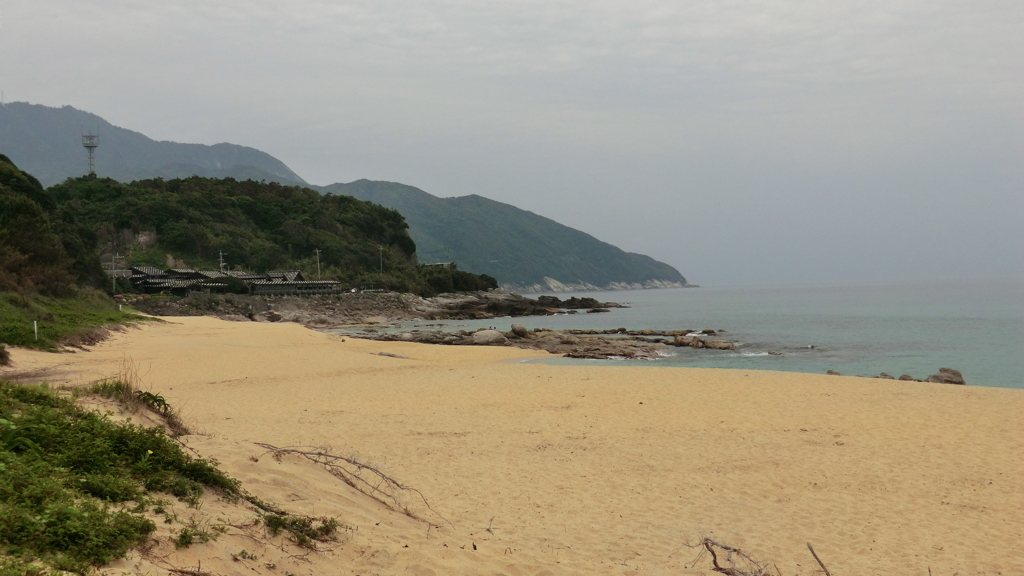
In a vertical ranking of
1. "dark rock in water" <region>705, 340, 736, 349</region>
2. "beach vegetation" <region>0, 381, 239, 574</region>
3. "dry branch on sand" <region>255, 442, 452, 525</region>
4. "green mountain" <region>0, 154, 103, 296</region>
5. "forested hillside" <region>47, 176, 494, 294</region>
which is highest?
"forested hillside" <region>47, 176, 494, 294</region>

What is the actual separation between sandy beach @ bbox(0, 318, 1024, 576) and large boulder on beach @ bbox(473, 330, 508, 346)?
16767 millimetres

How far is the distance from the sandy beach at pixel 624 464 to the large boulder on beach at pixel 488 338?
16.8 meters

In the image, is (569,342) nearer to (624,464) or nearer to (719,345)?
(719,345)

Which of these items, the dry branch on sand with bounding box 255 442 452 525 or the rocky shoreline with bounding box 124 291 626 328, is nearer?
the dry branch on sand with bounding box 255 442 452 525

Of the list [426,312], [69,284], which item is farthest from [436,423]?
[426,312]

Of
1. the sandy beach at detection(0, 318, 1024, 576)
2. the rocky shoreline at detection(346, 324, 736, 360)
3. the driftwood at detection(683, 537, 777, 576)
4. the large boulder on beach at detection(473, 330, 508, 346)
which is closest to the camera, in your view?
the driftwood at detection(683, 537, 777, 576)

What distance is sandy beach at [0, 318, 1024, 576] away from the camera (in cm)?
602

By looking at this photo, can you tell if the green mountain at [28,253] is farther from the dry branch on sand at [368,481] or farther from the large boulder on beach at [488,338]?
the dry branch on sand at [368,481]

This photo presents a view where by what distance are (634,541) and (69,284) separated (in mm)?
40454

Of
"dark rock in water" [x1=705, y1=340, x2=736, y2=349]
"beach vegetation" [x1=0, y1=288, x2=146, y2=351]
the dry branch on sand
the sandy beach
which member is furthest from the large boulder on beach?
the dry branch on sand

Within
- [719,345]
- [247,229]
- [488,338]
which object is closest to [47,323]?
[488,338]

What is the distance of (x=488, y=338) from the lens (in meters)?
36.9

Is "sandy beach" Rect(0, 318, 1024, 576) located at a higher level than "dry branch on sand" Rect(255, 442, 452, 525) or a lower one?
lower

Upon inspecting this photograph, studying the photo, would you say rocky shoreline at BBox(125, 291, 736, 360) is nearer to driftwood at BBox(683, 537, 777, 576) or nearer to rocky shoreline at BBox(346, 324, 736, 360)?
rocky shoreline at BBox(346, 324, 736, 360)
